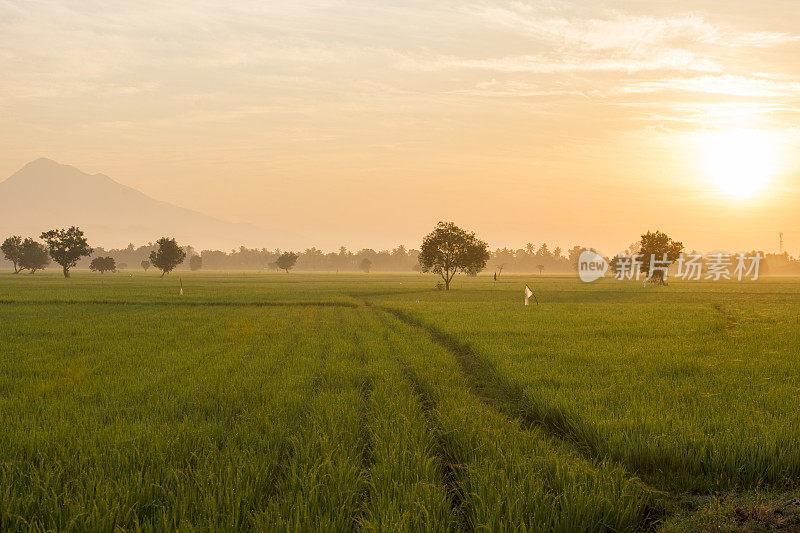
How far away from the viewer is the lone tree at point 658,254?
3228 inches

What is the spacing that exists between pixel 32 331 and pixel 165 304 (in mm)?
16584

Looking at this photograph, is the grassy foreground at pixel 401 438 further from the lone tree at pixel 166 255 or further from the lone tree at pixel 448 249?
the lone tree at pixel 166 255

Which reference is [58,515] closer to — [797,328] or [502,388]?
[502,388]

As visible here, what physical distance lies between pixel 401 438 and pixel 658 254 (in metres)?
91.0

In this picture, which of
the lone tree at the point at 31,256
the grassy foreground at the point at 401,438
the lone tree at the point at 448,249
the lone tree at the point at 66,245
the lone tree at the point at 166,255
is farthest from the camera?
the lone tree at the point at 31,256

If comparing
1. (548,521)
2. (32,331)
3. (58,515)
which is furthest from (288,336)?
(548,521)

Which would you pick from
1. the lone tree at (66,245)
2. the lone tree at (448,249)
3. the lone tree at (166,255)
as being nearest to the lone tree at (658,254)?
the lone tree at (448,249)

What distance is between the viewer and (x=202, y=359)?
46.8ft

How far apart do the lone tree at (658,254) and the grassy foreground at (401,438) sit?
73.4 m

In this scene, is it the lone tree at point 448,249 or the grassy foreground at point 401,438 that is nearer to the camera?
the grassy foreground at point 401,438

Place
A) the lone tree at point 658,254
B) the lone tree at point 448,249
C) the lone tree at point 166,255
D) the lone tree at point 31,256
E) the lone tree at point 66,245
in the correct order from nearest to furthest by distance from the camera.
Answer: the lone tree at point 448,249
the lone tree at point 658,254
the lone tree at point 66,245
the lone tree at point 166,255
the lone tree at point 31,256

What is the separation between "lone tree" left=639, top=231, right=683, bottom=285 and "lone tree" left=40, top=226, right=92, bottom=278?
120979 millimetres

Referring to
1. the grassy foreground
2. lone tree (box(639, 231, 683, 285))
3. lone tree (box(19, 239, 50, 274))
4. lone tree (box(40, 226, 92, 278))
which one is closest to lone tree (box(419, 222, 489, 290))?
lone tree (box(639, 231, 683, 285))

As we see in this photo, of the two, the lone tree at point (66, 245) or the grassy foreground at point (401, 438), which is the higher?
the lone tree at point (66, 245)
